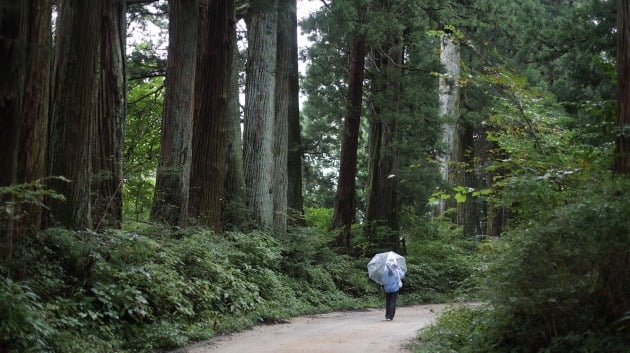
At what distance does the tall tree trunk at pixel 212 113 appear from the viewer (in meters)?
15.6

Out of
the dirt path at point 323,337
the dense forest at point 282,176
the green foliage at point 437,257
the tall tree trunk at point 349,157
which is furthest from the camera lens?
the tall tree trunk at point 349,157

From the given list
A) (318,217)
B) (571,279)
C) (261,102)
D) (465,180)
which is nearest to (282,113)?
(261,102)

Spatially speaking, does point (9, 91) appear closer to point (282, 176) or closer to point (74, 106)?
point (74, 106)

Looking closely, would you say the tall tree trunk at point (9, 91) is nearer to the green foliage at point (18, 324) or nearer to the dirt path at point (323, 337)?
the green foliage at point (18, 324)

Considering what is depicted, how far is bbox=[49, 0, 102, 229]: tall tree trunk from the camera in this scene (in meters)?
10.0

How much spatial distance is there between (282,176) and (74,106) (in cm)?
1075

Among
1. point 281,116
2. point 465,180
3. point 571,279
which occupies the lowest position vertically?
point 571,279

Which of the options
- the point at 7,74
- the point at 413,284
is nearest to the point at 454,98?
the point at 413,284

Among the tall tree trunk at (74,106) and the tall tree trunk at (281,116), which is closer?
the tall tree trunk at (74,106)

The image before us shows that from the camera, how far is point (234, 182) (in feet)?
57.7

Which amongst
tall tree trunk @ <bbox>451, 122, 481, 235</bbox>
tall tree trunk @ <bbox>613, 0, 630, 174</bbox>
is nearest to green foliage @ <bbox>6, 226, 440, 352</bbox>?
tall tree trunk @ <bbox>613, 0, 630, 174</bbox>

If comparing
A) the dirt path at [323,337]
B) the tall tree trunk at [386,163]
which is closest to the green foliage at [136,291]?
the dirt path at [323,337]

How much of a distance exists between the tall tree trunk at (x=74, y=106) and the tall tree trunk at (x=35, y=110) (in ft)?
2.91

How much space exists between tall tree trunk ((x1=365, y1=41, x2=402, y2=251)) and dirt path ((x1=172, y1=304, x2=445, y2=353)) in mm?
9625
